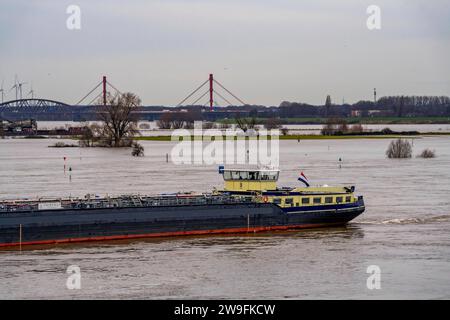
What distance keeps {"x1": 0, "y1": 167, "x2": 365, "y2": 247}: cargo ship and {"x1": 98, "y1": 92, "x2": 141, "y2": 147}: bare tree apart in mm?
81717

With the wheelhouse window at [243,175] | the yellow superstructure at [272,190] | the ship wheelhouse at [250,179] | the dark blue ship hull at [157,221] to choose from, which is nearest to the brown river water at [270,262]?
the dark blue ship hull at [157,221]

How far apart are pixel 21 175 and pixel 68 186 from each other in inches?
482

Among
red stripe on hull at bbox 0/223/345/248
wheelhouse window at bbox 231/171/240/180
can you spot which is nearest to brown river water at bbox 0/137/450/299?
red stripe on hull at bbox 0/223/345/248

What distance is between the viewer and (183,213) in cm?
3894

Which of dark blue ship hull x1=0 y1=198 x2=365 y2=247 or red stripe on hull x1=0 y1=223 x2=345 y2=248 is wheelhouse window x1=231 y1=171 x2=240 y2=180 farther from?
red stripe on hull x1=0 y1=223 x2=345 y2=248

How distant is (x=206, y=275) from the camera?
30797 mm

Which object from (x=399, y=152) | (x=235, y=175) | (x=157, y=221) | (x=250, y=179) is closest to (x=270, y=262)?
(x=157, y=221)

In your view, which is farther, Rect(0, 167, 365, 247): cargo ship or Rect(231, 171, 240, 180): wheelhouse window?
Rect(231, 171, 240, 180): wheelhouse window

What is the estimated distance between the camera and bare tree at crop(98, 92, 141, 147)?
123500 mm

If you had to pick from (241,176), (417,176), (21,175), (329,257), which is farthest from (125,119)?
(329,257)

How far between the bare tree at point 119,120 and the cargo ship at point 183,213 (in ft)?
268

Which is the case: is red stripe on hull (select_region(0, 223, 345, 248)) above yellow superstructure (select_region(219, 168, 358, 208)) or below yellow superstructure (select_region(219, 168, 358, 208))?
below
